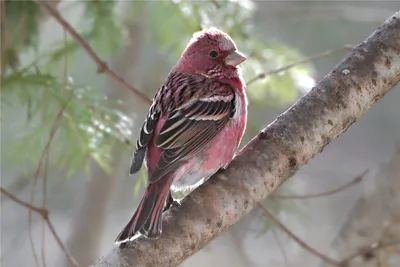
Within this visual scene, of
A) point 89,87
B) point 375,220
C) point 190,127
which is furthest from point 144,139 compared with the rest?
point 375,220

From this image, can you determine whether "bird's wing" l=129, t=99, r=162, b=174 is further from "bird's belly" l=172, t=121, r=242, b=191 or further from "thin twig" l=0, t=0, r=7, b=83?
"thin twig" l=0, t=0, r=7, b=83

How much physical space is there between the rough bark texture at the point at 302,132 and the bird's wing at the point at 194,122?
1.58ft

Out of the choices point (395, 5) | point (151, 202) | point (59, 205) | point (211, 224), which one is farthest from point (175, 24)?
point (395, 5)

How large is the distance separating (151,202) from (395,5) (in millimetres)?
7666

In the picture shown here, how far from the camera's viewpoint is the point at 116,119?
15.0ft

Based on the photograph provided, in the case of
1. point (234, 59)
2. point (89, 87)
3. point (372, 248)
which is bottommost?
point (372, 248)

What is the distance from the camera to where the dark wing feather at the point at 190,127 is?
374cm

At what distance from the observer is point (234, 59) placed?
4.36 m

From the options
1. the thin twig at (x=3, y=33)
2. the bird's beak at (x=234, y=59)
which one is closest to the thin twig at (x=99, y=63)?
the thin twig at (x=3, y=33)

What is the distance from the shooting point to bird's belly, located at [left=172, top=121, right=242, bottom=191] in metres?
3.83

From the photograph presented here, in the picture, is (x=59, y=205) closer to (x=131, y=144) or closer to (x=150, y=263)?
(x=131, y=144)

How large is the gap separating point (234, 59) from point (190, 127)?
0.60 metres

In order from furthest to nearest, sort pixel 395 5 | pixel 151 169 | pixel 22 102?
pixel 395 5, pixel 22 102, pixel 151 169

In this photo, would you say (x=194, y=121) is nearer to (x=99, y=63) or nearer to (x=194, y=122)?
(x=194, y=122)
